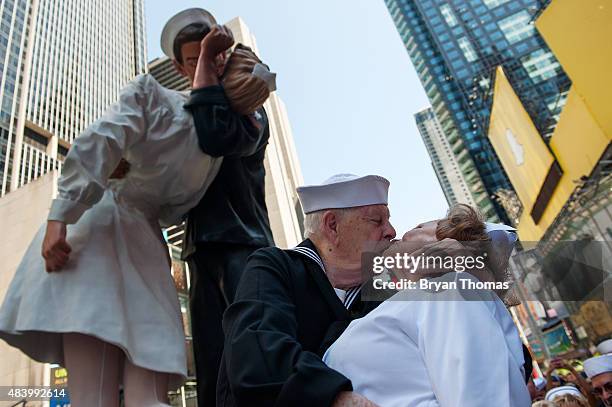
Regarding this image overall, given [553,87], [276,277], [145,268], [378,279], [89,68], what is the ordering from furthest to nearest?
[89,68], [553,87], [145,268], [276,277], [378,279]

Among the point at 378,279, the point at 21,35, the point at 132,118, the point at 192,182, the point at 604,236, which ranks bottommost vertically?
the point at 378,279

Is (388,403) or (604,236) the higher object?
(604,236)

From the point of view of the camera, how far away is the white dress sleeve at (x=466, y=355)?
75cm

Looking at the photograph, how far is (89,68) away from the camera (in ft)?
228

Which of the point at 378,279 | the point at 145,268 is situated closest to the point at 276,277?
the point at 378,279

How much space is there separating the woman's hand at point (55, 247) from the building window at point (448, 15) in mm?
79816

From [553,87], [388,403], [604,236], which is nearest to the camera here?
[388,403]

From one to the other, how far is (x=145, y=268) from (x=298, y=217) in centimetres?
4113

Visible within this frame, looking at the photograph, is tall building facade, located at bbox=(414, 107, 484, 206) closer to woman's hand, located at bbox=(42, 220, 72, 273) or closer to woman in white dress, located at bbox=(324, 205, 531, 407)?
woman's hand, located at bbox=(42, 220, 72, 273)

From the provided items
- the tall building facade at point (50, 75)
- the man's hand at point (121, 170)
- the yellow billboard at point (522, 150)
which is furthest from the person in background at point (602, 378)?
the tall building facade at point (50, 75)

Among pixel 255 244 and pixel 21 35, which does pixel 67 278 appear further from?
pixel 21 35

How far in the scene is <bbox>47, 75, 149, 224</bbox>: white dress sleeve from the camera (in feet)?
4.91

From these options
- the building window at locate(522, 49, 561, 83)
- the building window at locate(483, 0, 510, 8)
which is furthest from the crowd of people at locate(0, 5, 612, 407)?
the building window at locate(483, 0, 510, 8)

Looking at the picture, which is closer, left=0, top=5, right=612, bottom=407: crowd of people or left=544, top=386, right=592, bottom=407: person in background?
left=0, top=5, right=612, bottom=407: crowd of people
